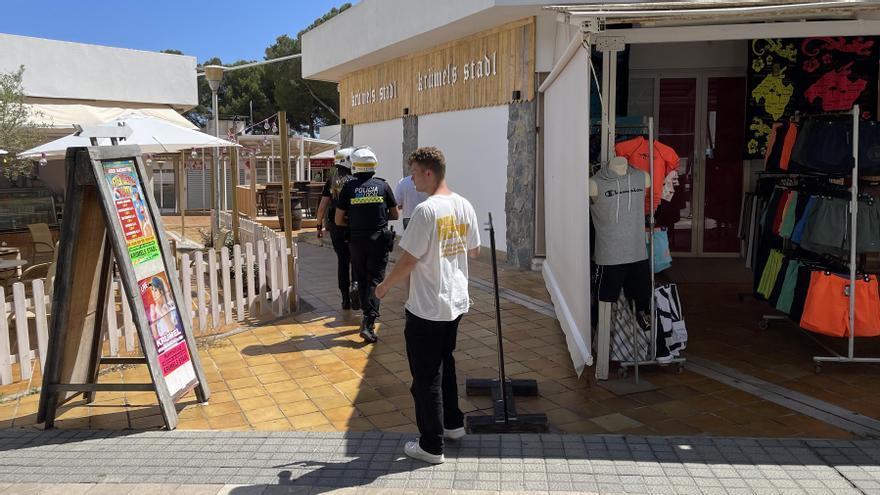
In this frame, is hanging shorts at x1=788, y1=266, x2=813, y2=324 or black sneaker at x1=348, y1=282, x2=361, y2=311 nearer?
hanging shorts at x1=788, y1=266, x2=813, y2=324

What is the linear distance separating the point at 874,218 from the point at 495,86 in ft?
20.1

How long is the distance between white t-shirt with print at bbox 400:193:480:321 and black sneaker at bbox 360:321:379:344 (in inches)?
106

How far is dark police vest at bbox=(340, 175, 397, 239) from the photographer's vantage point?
6.68m

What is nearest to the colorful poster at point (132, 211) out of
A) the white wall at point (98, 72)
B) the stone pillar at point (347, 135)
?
the white wall at point (98, 72)

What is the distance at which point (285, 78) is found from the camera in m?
40.8

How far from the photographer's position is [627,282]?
5.42 metres

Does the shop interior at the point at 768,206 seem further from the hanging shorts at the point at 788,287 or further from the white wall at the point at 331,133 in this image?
the white wall at the point at 331,133

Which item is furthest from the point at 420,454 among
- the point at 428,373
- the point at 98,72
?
the point at 98,72

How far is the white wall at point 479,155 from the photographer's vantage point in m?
10.9

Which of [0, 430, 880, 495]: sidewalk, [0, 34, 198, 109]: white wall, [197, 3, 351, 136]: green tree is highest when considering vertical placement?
[197, 3, 351, 136]: green tree

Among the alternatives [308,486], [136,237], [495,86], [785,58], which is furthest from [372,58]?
[308,486]

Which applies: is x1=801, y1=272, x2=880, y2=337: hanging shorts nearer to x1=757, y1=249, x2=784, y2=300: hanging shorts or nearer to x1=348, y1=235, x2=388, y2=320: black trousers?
x1=757, y1=249, x2=784, y2=300: hanging shorts

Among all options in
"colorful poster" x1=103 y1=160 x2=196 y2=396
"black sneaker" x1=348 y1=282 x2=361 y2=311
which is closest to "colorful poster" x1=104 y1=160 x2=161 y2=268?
"colorful poster" x1=103 y1=160 x2=196 y2=396

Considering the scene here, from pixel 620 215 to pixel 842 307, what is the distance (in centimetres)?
189
